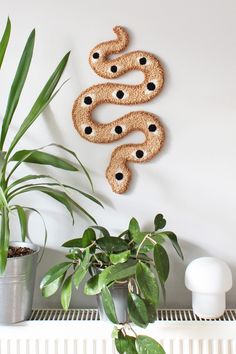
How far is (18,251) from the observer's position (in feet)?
5.46

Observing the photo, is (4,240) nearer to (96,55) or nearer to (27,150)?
(27,150)

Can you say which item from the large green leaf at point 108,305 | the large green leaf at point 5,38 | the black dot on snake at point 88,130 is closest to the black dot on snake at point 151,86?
the black dot on snake at point 88,130

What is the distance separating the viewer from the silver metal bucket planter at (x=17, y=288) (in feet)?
5.16

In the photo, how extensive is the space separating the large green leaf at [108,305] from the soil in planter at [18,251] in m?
0.33

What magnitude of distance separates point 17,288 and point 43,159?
447mm

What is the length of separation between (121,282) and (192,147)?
57 centimetres

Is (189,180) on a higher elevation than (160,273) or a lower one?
higher

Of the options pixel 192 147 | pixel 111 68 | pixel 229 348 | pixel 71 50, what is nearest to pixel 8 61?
pixel 71 50

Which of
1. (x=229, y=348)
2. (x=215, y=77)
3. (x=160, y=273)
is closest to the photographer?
(x=160, y=273)

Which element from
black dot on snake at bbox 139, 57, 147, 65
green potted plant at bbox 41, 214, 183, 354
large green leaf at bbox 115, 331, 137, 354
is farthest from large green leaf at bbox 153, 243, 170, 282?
black dot on snake at bbox 139, 57, 147, 65

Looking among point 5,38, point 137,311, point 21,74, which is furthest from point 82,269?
point 5,38

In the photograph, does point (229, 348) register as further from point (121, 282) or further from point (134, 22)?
point (134, 22)

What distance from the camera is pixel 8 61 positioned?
1.79 m

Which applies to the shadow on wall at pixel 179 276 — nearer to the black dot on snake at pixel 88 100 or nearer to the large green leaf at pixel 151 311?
the large green leaf at pixel 151 311
